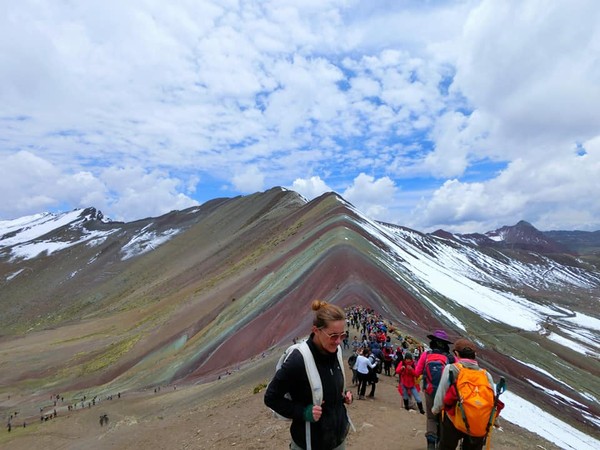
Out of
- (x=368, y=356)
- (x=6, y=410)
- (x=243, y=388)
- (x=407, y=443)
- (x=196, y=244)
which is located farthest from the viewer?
(x=196, y=244)

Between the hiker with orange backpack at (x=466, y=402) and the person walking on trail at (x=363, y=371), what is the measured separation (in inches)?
238

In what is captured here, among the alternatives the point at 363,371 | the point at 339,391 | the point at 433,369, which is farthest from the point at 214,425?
the point at 339,391

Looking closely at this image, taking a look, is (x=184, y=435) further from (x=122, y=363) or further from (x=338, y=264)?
(x=122, y=363)

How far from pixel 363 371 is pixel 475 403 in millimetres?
7204

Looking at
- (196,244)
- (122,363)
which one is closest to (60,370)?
(122,363)

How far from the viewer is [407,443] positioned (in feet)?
31.1

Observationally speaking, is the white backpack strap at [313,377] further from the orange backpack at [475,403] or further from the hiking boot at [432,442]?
the hiking boot at [432,442]

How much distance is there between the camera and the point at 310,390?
14.0ft

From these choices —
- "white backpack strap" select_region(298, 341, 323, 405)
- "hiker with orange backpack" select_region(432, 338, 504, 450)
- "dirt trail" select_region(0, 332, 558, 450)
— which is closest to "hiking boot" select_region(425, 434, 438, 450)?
"hiker with orange backpack" select_region(432, 338, 504, 450)

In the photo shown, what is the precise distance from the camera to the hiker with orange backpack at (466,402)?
5.62 meters

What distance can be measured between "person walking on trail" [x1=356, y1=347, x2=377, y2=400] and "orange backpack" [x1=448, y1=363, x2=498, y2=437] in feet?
22.0

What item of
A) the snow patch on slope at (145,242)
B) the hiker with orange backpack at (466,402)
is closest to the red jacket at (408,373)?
the hiker with orange backpack at (466,402)

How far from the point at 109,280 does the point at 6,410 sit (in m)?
101

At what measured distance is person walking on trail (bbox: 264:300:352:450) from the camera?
167 inches
